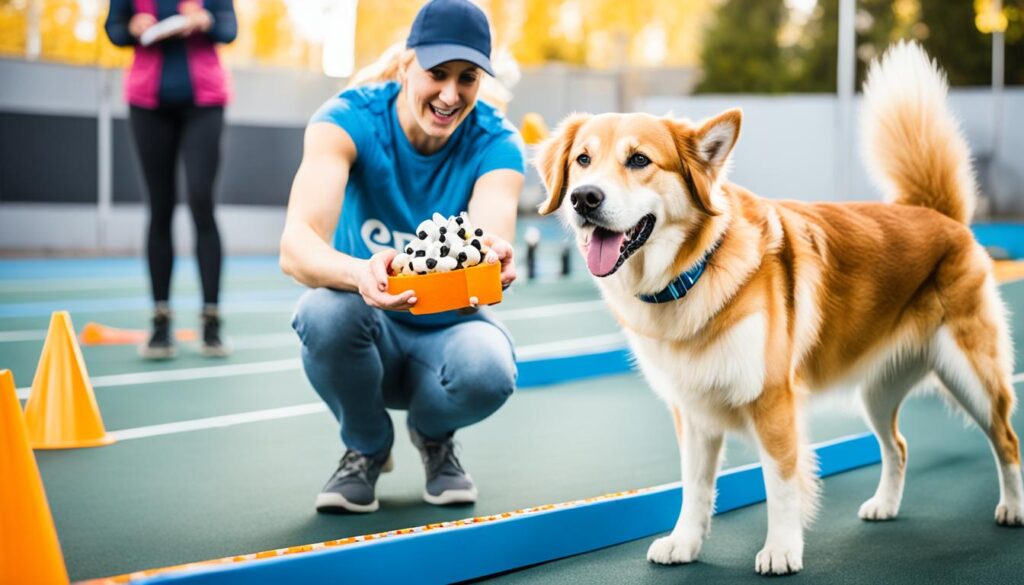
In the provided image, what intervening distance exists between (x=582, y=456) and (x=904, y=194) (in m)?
1.37

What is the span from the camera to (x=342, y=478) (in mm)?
2967

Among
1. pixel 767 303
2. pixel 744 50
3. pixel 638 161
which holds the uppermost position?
pixel 744 50

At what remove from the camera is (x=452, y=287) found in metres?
2.44

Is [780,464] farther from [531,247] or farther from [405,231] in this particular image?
[531,247]

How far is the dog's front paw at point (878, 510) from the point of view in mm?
3006

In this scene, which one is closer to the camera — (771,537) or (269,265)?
(771,537)

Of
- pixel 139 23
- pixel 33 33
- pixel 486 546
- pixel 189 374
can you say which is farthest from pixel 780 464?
pixel 33 33

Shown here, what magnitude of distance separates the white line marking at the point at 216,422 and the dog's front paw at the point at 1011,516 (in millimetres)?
2477

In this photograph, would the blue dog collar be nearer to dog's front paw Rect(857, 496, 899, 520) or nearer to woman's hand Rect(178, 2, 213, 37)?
dog's front paw Rect(857, 496, 899, 520)

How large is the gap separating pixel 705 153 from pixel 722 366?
52cm

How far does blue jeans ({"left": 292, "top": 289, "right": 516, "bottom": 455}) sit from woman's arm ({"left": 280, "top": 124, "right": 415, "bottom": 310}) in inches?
4.6

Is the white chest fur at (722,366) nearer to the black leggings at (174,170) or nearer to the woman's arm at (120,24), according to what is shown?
the black leggings at (174,170)

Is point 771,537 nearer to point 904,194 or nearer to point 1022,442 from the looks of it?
point 904,194

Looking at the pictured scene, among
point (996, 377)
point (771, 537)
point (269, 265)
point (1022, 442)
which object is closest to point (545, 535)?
point (771, 537)
